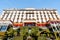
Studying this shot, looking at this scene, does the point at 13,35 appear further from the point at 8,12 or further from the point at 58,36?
the point at 8,12

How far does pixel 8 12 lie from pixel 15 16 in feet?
24.3

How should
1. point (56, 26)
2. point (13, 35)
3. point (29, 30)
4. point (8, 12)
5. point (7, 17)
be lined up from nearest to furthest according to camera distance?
point (13, 35) → point (29, 30) → point (56, 26) → point (7, 17) → point (8, 12)

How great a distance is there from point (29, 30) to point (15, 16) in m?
29.6

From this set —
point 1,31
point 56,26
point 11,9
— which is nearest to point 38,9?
point 11,9

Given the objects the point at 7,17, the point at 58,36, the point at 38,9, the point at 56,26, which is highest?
the point at 38,9

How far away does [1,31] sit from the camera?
→ 5206cm

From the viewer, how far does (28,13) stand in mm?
84125

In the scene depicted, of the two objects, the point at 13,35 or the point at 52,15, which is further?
the point at 52,15

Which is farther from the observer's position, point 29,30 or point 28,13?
point 28,13

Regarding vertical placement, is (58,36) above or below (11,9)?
below

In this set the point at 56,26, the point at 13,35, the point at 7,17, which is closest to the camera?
the point at 13,35

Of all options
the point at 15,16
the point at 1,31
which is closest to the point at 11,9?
the point at 15,16

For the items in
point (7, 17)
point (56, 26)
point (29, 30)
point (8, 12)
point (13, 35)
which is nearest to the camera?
point (13, 35)

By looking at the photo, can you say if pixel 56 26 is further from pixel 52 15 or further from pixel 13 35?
pixel 52 15
